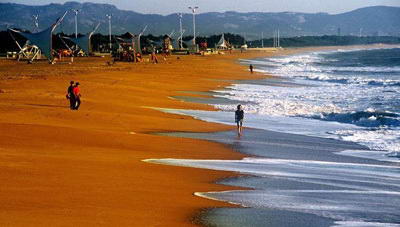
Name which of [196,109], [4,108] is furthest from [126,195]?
[196,109]

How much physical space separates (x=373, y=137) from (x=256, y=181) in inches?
358

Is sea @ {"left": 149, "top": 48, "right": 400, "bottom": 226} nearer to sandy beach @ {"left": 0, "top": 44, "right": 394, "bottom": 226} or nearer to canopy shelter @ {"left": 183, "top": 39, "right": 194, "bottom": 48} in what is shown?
sandy beach @ {"left": 0, "top": 44, "right": 394, "bottom": 226}

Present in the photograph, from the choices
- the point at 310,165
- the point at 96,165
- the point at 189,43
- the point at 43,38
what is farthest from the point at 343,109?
the point at 189,43

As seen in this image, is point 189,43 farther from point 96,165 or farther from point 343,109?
point 96,165

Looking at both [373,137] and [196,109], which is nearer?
[373,137]

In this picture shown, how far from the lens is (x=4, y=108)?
2023 cm

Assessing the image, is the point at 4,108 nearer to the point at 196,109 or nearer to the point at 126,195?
the point at 196,109

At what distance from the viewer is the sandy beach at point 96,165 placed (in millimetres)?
8672

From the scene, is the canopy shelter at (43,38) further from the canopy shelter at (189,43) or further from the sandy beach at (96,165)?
the canopy shelter at (189,43)

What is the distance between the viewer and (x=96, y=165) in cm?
1211

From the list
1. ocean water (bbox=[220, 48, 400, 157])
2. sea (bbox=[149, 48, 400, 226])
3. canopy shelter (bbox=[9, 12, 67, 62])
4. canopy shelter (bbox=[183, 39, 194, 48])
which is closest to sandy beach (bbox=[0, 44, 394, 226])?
sea (bbox=[149, 48, 400, 226])

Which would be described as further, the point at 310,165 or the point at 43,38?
the point at 43,38

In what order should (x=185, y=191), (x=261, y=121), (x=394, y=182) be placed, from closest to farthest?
(x=185, y=191)
(x=394, y=182)
(x=261, y=121)

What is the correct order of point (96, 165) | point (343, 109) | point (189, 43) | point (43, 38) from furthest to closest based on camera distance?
point (189, 43) < point (43, 38) < point (343, 109) < point (96, 165)
